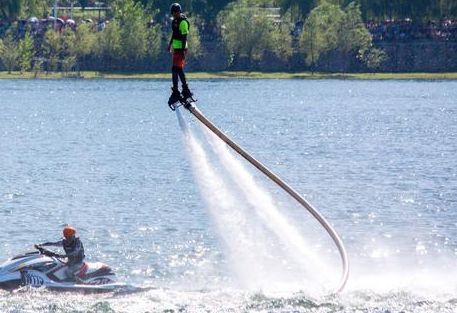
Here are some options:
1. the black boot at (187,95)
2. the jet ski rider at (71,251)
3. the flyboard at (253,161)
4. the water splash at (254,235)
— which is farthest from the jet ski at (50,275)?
the black boot at (187,95)

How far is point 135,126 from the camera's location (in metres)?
135

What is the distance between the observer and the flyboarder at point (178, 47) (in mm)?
39531

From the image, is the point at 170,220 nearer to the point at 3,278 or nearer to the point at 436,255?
the point at 436,255

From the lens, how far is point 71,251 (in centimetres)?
4625

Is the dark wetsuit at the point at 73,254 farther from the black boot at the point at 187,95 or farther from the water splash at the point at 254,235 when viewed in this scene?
the black boot at the point at 187,95

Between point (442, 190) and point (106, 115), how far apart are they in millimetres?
77628

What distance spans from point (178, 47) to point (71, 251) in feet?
31.1

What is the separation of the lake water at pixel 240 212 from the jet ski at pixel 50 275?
571 millimetres

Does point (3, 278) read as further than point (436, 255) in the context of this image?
No

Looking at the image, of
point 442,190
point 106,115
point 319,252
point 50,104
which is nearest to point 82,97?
point 50,104

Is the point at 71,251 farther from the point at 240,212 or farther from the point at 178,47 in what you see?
the point at 240,212

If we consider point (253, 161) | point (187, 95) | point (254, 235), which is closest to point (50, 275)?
point (253, 161)

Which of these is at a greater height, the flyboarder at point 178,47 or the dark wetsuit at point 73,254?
the flyboarder at point 178,47

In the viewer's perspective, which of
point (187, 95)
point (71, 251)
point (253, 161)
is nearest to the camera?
point (187, 95)
